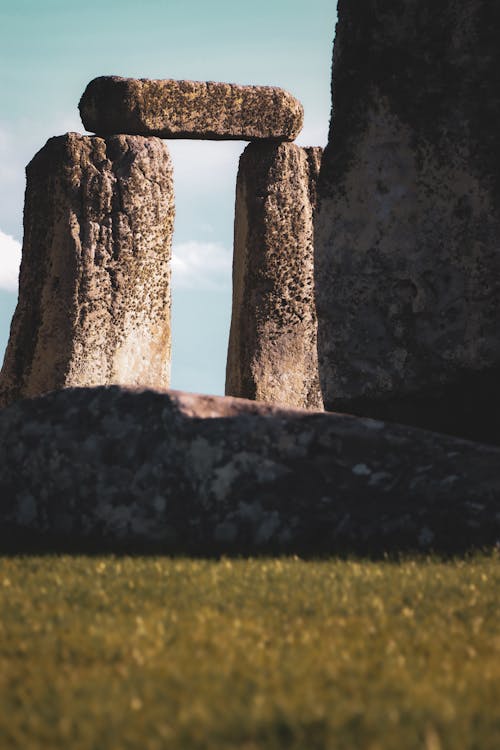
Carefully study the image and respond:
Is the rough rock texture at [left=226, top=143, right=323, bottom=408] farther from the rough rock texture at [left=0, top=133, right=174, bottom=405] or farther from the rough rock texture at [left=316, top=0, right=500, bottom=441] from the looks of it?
the rough rock texture at [left=316, top=0, right=500, bottom=441]

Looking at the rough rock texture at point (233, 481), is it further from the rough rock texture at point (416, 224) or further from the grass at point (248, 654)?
the rough rock texture at point (416, 224)

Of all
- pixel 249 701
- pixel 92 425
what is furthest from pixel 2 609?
pixel 92 425

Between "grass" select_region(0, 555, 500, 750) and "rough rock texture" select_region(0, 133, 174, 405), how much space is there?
23.9ft

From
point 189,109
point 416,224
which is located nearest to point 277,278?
point 189,109

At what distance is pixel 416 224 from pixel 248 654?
4.27 metres

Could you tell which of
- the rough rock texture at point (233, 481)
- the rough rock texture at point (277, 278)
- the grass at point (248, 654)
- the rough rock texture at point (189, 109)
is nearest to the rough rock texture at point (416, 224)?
the rough rock texture at point (233, 481)

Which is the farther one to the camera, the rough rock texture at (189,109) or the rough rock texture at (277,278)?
the rough rock texture at (277,278)

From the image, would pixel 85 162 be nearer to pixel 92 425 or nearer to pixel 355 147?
pixel 355 147

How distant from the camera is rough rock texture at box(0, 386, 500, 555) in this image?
4898 millimetres

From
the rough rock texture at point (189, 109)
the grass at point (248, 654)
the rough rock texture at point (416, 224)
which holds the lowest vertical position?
the grass at point (248, 654)

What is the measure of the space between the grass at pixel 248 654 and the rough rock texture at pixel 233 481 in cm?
31

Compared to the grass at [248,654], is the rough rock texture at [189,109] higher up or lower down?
higher up

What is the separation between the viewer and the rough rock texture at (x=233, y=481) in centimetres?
490

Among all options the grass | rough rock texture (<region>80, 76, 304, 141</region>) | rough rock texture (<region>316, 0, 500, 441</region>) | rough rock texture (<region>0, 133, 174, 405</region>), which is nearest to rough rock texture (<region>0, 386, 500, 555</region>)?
the grass
